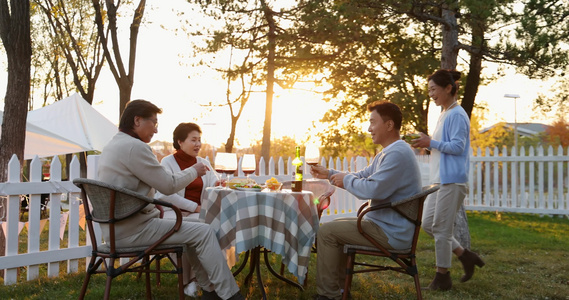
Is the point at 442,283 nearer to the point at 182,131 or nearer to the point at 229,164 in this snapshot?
the point at 229,164

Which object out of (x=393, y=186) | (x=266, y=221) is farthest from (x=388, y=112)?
(x=266, y=221)

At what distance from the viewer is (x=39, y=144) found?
11469 millimetres

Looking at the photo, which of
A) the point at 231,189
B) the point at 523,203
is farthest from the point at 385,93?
the point at 231,189

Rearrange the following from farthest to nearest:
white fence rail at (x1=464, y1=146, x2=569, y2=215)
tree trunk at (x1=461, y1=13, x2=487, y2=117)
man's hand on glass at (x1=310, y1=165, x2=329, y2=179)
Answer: white fence rail at (x1=464, y1=146, x2=569, y2=215)
tree trunk at (x1=461, y1=13, x2=487, y2=117)
man's hand on glass at (x1=310, y1=165, x2=329, y2=179)

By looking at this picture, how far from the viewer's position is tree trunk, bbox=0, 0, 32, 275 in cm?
576

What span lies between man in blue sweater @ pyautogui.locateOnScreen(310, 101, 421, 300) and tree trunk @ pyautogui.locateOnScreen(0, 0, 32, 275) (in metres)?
3.94

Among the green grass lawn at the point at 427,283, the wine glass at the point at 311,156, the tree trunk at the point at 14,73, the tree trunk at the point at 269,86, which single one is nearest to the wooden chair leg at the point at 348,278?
the wine glass at the point at 311,156

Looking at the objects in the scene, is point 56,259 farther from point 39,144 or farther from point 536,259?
point 39,144

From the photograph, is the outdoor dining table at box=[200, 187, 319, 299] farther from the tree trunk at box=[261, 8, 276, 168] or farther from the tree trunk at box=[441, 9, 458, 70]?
the tree trunk at box=[261, 8, 276, 168]

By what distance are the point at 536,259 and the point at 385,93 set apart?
9.41 meters

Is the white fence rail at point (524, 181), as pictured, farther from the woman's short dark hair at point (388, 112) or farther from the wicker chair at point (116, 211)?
the wicker chair at point (116, 211)

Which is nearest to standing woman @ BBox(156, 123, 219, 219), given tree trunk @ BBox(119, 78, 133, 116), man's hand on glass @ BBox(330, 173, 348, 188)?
man's hand on glass @ BBox(330, 173, 348, 188)

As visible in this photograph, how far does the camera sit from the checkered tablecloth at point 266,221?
12.6 ft

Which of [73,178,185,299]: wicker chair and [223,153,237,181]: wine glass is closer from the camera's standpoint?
[73,178,185,299]: wicker chair
